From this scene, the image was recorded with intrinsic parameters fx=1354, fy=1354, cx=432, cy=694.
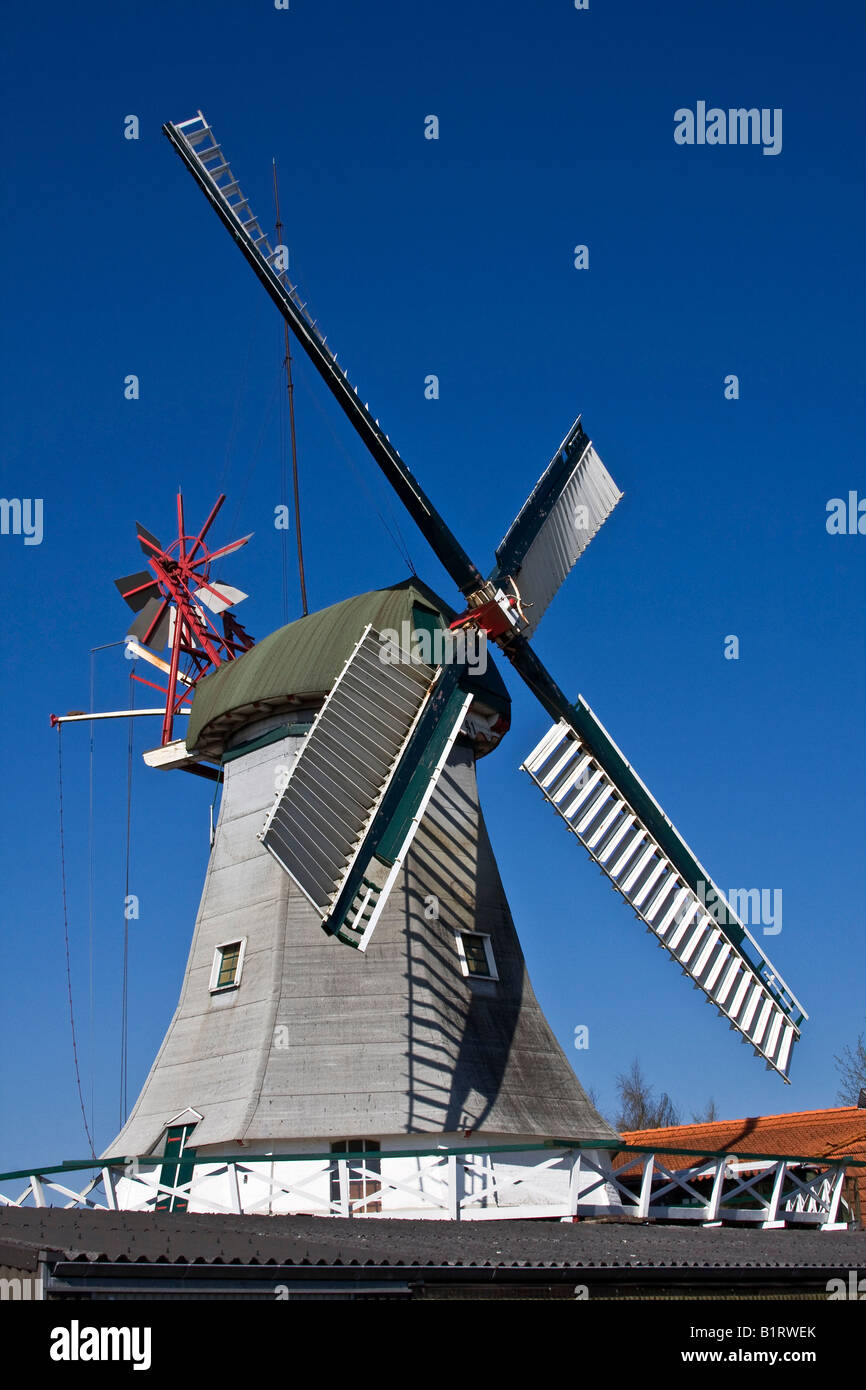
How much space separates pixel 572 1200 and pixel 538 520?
382 inches

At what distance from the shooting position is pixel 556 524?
20.8m

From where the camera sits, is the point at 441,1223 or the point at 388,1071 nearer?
the point at 441,1223

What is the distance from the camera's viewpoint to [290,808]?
1543cm

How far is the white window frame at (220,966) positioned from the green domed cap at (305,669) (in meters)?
3.18

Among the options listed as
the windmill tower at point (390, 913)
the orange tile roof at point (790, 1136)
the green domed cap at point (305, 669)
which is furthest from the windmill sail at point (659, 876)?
the orange tile roof at point (790, 1136)

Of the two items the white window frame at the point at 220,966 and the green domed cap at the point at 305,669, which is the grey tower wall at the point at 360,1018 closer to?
the white window frame at the point at 220,966

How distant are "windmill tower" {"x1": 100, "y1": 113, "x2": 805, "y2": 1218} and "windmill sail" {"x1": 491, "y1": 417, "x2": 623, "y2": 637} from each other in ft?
0.18

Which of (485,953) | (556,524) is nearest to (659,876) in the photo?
(485,953)

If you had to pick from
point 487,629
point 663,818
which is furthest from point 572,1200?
point 487,629

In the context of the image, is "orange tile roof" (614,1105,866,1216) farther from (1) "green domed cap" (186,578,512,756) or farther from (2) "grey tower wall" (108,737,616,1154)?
(1) "green domed cap" (186,578,512,756)

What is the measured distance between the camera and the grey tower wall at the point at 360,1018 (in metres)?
16.0
